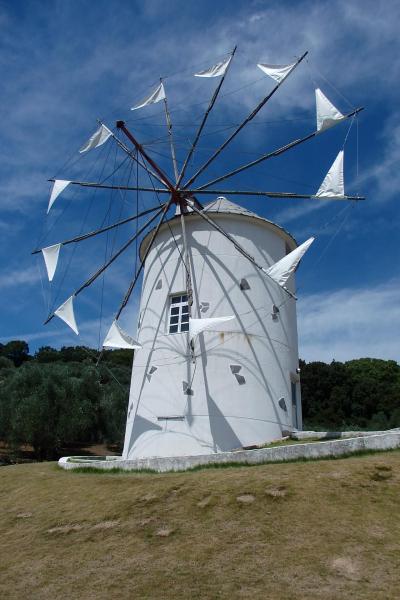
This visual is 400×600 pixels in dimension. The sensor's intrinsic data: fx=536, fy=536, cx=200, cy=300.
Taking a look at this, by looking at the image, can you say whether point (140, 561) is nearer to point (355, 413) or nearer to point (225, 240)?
point (225, 240)

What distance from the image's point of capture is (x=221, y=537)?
923 centimetres

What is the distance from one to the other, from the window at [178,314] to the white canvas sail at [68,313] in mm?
3747

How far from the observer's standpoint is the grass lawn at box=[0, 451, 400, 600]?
7.60 m

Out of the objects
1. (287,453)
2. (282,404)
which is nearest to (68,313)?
(282,404)

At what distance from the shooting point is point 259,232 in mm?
20672

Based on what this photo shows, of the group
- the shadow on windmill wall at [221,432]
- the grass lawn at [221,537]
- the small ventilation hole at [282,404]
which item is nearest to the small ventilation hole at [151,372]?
the shadow on windmill wall at [221,432]

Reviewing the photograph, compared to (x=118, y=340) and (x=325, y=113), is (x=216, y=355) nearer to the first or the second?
(x=118, y=340)

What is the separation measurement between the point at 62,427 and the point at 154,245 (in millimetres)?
17872

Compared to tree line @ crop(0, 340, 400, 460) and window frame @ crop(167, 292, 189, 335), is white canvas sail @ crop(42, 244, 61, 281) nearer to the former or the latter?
tree line @ crop(0, 340, 400, 460)

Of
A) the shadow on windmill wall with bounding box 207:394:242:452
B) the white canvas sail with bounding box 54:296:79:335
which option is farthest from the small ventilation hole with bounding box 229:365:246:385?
the white canvas sail with bounding box 54:296:79:335

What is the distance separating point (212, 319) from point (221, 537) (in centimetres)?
844

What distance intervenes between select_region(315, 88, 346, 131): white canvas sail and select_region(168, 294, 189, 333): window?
7682 mm

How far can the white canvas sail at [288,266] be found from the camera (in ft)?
54.4

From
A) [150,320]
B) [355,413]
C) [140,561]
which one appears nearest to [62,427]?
[150,320]
